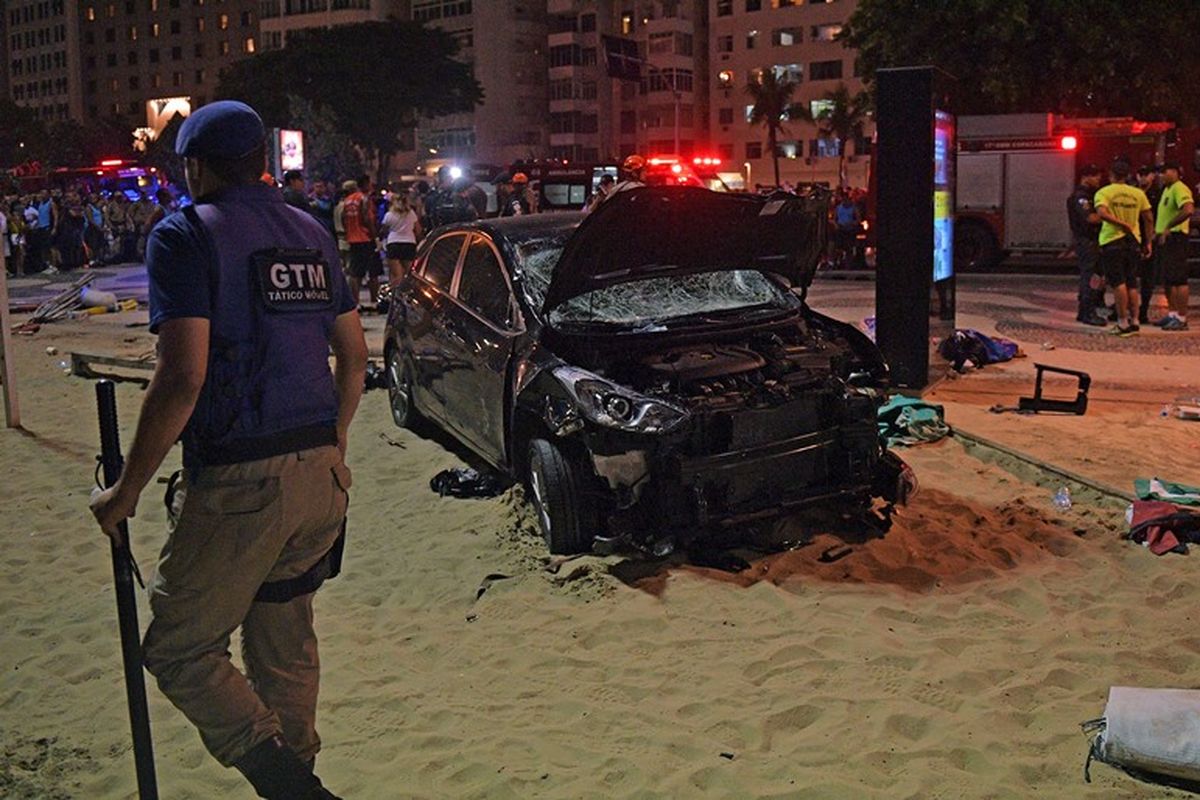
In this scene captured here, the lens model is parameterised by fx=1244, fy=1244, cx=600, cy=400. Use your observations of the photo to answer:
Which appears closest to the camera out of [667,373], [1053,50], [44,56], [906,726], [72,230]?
[906,726]

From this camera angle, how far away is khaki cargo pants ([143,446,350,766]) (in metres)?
3.20

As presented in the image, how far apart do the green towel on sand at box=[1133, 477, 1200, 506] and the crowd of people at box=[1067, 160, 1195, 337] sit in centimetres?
779

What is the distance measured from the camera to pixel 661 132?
93062 mm

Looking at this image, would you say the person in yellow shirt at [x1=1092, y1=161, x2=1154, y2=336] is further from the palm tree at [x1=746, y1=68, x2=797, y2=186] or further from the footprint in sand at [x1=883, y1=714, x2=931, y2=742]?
the palm tree at [x1=746, y1=68, x2=797, y2=186]

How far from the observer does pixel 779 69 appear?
87.1 m

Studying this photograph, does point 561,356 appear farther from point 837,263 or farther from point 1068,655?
point 837,263

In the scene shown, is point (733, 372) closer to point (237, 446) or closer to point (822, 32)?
point (237, 446)

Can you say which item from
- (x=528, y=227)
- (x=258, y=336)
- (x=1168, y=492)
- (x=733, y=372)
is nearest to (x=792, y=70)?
(x=528, y=227)

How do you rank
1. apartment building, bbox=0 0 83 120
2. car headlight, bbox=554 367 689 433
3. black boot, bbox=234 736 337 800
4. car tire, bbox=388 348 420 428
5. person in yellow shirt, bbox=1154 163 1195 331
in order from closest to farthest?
black boot, bbox=234 736 337 800 → car headlight, bbox=554 367 689 433 → car tire, bbox=388 348 420 428 → person in yellow shirt, bbox=1154 163 1195 331 → apartment building, bbox=0 0 83 120

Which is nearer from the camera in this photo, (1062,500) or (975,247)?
(1062,500)

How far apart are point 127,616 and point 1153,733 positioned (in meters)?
3.06

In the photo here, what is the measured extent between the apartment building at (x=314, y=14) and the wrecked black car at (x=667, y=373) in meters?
91.9

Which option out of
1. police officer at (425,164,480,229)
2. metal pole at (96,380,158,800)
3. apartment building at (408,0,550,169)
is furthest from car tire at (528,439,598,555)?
apartment building at (408,0,550,169)

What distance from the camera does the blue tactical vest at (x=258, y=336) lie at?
3.22 m
